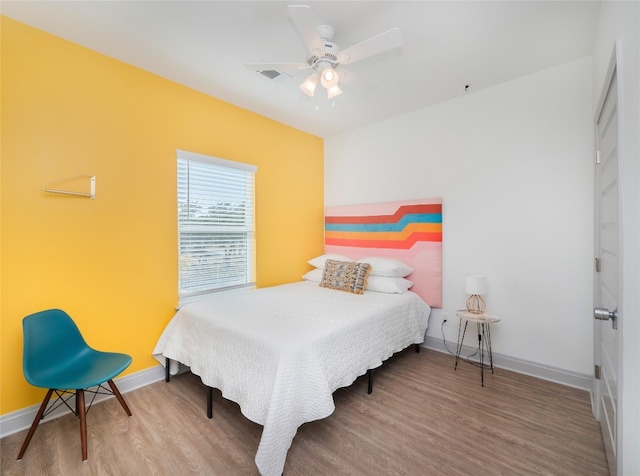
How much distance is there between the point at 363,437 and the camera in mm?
1899

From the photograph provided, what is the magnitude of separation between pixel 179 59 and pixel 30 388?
272 centimetres

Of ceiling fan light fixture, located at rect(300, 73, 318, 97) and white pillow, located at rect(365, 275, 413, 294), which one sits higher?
ceiling fan light fixture, located at rect(300, 73, 318, 97)

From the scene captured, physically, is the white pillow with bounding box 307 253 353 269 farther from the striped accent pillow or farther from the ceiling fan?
the ceiling fan

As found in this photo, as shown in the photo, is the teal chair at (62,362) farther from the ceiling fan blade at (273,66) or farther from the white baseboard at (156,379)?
the ceiling fan blade at (273,66)

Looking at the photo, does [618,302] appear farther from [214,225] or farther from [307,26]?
[214,225]

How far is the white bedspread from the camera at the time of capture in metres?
1.64

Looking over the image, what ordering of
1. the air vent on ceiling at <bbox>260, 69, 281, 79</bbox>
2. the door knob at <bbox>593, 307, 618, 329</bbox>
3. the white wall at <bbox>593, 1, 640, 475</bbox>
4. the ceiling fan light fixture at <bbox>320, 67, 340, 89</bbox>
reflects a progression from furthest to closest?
the air vent on ceiling at <bbox>260, 69, 281, 79</bbox>
the ceiling fan light fixture at <bbox>320, 67, 340, 89</bbox>
the door knob at <bbox>593, 307, 618, 329</bbox>
the white wall at <bbox>593, 1, 640, 475</bbox>

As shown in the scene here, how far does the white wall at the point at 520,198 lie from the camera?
2.49m

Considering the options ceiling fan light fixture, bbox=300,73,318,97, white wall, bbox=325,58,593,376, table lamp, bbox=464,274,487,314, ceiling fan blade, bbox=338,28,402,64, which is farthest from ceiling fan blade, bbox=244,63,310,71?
table lamp, bbox=464,274,487,314

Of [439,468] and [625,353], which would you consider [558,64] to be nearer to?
[625,353]

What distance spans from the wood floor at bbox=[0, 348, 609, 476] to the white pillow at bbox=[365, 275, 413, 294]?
3.13 feet

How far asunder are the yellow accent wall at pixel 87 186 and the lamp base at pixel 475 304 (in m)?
2.96

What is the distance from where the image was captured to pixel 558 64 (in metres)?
2.55

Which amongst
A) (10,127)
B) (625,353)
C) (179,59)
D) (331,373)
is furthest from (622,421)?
(10,127)
